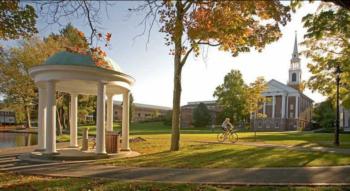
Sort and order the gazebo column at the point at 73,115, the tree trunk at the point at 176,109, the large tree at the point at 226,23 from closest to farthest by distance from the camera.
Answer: the large tree at the point at 226,23, the tree trunk at the point at 176,109, the gazebo column at the point at 73,115

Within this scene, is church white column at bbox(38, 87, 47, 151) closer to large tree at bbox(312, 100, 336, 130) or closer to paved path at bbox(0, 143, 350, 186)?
paved path at bbox(0, 143, 350, 186)

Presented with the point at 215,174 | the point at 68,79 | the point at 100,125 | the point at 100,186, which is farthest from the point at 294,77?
the point at 100,186

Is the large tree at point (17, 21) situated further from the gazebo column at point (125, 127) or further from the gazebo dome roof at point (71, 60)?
the gazebo column at point (125, 127)

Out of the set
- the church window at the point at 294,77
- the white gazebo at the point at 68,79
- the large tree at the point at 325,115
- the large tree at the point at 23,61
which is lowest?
the large tree at the point at 325,115

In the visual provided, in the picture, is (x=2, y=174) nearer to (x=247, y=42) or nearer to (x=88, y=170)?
(x=88, y=170)

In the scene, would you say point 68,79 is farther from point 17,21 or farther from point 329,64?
point 329,64

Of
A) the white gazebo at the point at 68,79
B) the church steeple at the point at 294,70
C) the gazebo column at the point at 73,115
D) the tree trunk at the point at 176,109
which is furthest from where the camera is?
→ the church steeple at the point at 294,70

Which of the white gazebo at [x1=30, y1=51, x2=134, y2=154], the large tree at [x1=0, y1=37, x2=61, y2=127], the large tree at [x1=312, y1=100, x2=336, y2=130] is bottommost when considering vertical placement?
the large tree at [x1=312, y1=100, x2=336, y2=130]

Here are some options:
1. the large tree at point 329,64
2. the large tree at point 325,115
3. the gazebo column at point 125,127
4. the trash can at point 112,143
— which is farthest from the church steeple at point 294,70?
the trash can at point 112,143

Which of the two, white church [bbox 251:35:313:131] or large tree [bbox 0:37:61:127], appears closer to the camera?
large tree [bbox 0:37:61:127]

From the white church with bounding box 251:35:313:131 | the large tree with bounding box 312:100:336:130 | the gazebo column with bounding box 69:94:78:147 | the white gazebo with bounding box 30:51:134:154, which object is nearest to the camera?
the white gazebo with bounding box 30:51:134:154

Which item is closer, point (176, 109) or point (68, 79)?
point (68, 79)

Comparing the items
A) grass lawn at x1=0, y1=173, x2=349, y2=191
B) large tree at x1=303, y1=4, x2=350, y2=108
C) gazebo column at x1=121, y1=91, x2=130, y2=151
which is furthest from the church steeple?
grass lawn at x1=0, y1=173, x2=349, y2=191

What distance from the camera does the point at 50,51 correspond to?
34.3 metres
